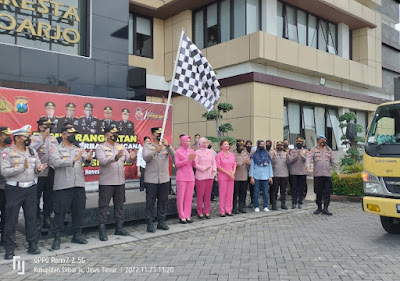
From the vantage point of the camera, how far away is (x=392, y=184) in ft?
18.5

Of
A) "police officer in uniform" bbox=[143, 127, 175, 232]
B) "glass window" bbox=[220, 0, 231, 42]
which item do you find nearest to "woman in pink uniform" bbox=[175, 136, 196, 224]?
"police officer in uniform" bbox=[143, 127, 175, 232]

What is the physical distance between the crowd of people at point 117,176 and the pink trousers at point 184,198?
0.02 metres

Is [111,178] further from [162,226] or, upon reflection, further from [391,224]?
[391,224]

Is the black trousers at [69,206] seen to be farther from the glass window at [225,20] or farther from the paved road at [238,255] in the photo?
the glass window at [225,20]

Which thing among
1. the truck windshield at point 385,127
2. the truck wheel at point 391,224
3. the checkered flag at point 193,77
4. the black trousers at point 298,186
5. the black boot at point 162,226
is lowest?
the black boot at point 162,226

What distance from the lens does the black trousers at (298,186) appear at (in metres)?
9.48

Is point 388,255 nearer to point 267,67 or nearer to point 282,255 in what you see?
point 282,255

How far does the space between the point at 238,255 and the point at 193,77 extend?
3.77 metres

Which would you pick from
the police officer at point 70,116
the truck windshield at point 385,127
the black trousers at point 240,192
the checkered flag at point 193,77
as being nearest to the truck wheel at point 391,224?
the truck windshield at point 385,127

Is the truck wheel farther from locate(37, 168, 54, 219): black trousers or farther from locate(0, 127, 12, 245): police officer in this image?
locate(0, 127, 12, 245): police officer

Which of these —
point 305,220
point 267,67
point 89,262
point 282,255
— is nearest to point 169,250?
point 89,262

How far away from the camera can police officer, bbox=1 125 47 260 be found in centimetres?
517

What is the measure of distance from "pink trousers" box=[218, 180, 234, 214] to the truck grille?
3.62 meters

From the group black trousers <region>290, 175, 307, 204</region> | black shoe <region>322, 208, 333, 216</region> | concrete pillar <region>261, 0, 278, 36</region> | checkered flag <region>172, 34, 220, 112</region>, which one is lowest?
black shoe <region>322, 208, 333, 216</region>
